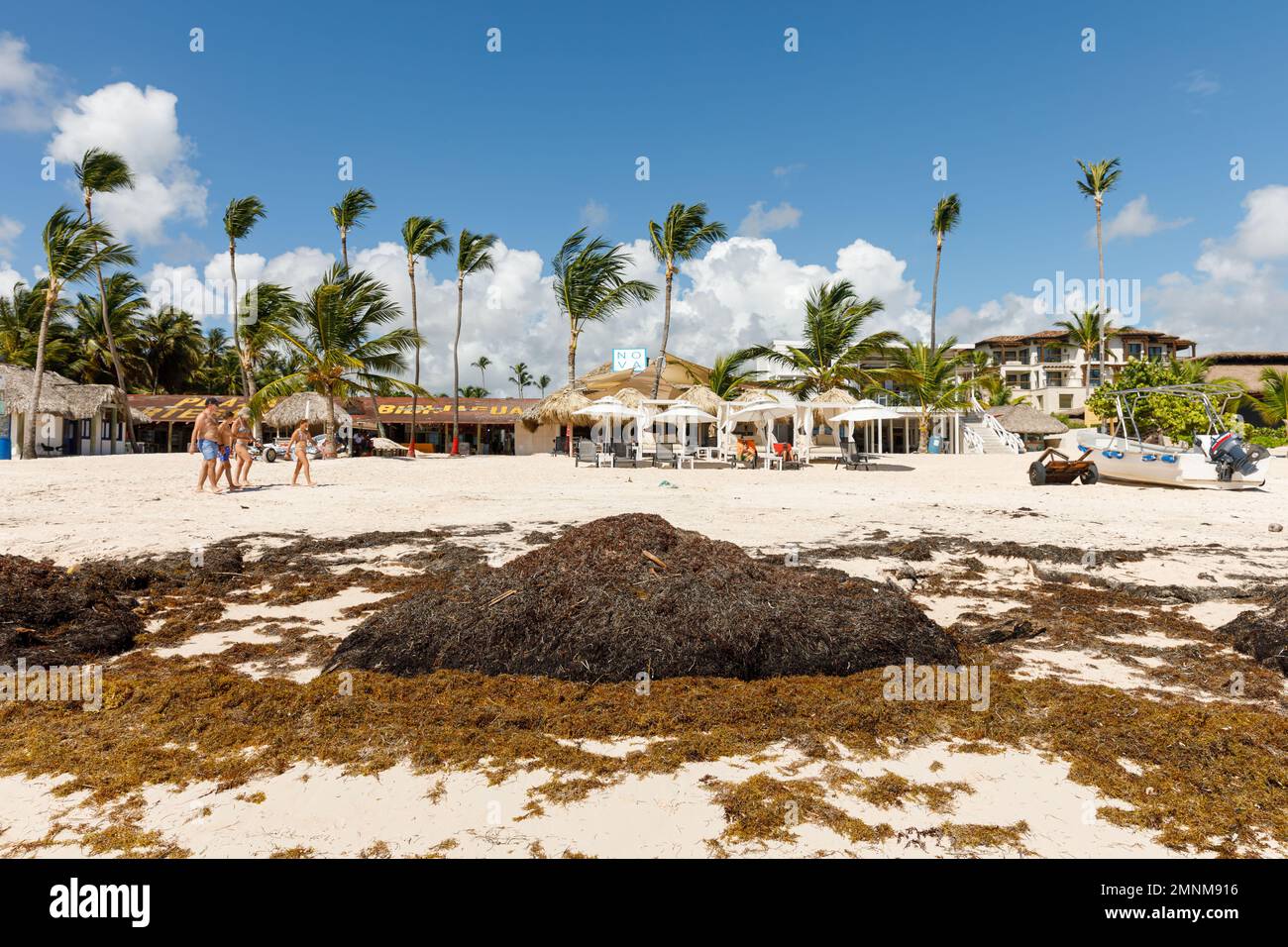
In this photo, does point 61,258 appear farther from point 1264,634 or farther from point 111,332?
point 1264,634

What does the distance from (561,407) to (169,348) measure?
26.4 meters

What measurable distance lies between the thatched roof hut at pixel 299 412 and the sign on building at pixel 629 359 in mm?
13818

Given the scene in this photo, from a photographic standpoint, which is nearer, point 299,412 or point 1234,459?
point 1234,459

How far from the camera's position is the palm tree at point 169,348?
131 ft

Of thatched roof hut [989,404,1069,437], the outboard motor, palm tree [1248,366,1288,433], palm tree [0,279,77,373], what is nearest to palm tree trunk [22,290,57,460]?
palm tree [0,279,77,373]

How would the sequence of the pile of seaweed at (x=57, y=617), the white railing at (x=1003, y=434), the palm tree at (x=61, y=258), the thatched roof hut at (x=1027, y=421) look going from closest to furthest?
the pile of seaweed at (x=57, y=617) < the palm tree at (x=61, y=258) < the white railing at (x=1003, y=434) < the thatched roof hut at (x=1027, y=421)

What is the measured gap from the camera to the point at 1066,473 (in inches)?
654

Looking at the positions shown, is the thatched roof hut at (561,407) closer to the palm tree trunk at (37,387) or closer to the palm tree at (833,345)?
the palm tree at (833,345)

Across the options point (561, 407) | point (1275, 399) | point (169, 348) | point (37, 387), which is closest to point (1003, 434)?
point (1275, 399)

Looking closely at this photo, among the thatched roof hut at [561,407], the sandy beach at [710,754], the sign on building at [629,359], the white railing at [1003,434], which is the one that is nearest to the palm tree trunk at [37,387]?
the sandy beach at [710,754]

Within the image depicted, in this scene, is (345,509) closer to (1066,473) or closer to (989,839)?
(989,839)

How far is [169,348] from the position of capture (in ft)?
131
